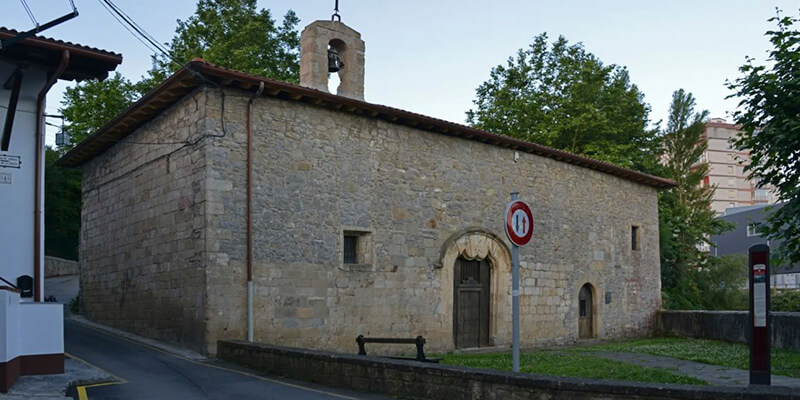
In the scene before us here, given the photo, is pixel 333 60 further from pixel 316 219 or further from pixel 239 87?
pixel 316 219

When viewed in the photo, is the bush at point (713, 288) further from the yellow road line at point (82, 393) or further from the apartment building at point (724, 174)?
the apartment building at point (724, 174)

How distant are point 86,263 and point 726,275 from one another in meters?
26.9

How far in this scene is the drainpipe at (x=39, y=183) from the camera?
9.95 m

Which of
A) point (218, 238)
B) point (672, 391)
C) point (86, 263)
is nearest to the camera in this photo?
point (672, 391)

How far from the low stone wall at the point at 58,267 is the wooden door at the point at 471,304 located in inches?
926

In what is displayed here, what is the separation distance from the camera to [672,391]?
644 centimetres

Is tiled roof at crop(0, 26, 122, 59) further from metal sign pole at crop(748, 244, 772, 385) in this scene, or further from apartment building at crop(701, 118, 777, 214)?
apartment building at crop(701, 118, 777, 214)

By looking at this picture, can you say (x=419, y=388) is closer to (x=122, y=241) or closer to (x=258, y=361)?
(x=258, y=361)

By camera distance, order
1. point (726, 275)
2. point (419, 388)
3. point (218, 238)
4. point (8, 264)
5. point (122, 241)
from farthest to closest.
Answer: point (726, 275)
point (122, 241)
point (218, 238)
point (8, 264)
point (419, 388)

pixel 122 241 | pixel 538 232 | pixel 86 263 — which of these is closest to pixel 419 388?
pixel 122 241

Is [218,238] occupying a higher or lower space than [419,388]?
higher

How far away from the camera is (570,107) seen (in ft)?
110

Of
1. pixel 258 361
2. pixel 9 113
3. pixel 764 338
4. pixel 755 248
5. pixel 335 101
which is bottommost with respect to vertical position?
pixel 258 361

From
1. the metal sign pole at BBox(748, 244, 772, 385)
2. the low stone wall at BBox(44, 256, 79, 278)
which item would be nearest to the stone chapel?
the metal sign pole at BBox(748, 244, 772, 385)
